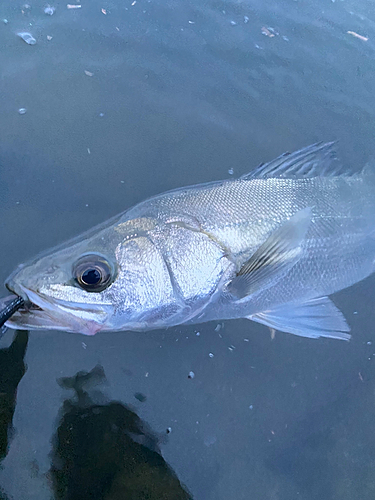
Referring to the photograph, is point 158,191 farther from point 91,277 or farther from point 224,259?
point 91,277

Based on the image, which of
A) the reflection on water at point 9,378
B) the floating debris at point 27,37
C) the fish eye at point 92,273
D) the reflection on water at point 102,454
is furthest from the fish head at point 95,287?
the floating debris at point 27,37

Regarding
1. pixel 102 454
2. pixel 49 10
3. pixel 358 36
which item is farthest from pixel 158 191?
pixel 358 36

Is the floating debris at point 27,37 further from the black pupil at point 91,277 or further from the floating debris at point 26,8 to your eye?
the black pupil at point 91,277

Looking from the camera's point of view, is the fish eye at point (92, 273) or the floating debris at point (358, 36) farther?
the floating debris at point (358, 36)

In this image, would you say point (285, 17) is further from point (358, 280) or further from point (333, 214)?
point (358, 280)

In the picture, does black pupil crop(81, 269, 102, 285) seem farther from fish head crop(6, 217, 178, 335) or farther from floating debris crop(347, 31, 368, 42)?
floating debris crop(347, 31, 368, 42)

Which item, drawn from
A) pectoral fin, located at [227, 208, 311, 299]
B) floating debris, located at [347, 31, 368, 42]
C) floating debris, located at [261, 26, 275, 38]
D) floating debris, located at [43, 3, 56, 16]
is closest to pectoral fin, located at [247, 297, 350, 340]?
pectoral fin, located at [227, 208, 311, 299]

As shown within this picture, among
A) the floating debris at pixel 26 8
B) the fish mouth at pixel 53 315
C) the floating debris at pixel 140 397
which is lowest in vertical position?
the floating debris at pixel 140 397

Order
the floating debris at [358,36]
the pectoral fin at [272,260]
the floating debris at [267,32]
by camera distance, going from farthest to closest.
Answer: the floating debris at [358,36]
the floating debris at [267,32]
the pectoral fin at [272,260]
